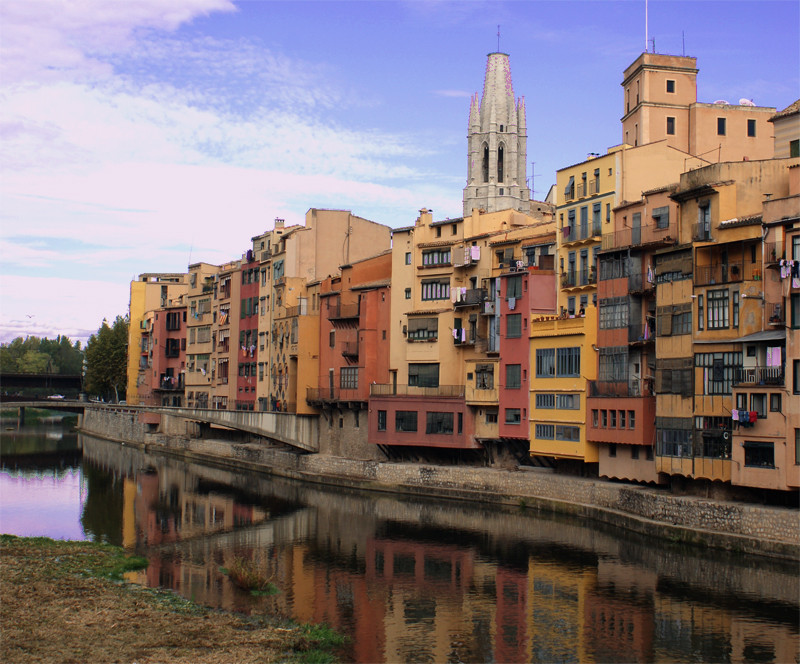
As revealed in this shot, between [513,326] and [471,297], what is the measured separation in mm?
4857

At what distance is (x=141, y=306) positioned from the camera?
391ft

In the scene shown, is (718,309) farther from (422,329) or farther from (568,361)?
(422,329)

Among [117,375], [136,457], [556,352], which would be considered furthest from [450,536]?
[117,375]

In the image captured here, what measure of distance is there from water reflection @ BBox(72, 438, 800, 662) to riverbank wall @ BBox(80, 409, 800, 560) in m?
0.88

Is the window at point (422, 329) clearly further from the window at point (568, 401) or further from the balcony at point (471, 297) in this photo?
the window at point (568, 401)

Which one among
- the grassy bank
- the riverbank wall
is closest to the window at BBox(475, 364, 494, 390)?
the riverbank wall

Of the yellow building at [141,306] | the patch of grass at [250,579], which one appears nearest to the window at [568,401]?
the patch of grass at [250,579]

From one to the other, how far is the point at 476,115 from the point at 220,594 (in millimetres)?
133802

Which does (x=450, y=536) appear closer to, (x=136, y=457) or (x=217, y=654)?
(x=217, y=654)

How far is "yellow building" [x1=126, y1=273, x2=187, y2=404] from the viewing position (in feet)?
385

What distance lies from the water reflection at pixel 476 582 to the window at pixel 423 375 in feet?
30.8

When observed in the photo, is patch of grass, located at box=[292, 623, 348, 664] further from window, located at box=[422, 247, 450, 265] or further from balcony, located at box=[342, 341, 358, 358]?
balcony, located at box=[342, 341, 358, 358]

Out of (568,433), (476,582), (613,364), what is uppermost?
(613,364)

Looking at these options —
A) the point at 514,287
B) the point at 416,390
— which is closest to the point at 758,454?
the point at 514,287
